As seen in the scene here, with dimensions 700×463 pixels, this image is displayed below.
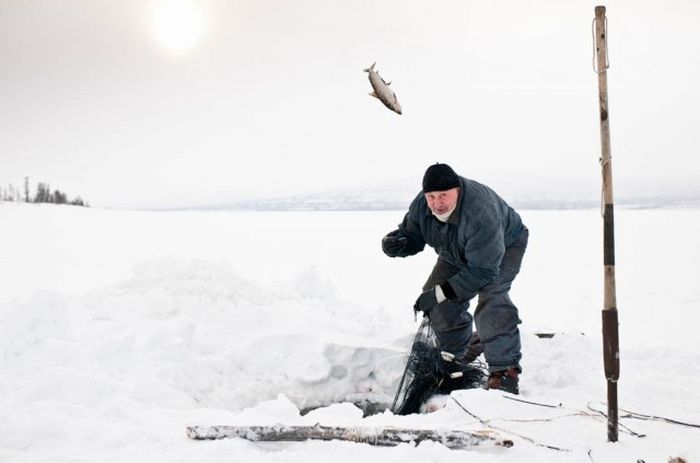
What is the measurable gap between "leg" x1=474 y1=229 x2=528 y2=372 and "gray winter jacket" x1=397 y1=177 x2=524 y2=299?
0.18 m

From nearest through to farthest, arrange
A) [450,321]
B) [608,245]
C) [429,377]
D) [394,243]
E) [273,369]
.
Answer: [608,245] < [429,377] < [450,321] < [394,243] < [273,369]

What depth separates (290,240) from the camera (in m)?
20.9

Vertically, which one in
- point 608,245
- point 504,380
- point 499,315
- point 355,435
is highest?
point 608,245

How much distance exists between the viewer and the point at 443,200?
3764 millimetres

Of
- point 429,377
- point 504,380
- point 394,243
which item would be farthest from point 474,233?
point 429,377

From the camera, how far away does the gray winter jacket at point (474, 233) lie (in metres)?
3.68

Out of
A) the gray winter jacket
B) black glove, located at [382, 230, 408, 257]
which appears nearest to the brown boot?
the gray winter jacket

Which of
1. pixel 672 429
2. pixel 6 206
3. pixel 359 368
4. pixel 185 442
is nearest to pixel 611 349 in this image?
pixel 672 429

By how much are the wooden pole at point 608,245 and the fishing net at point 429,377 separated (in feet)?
5.56

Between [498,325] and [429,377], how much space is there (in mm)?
719

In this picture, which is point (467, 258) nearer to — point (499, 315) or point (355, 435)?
point (499, 315)

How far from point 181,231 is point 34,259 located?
36.3ft

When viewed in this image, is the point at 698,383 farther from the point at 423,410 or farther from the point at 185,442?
the point at 185,442

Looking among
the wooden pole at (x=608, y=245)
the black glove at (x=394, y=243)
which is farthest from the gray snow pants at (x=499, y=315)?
the wooden pole at (x=608, y=245)
